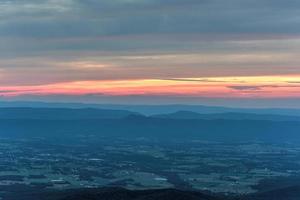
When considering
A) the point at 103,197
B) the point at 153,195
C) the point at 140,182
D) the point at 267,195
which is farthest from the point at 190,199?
the point at 140,182

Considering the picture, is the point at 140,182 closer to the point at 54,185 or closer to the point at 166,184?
the point at 166,184

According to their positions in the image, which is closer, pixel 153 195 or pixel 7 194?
pixel 153 195

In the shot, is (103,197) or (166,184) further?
(166,184)

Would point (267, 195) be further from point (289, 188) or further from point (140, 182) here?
point (140, 182)

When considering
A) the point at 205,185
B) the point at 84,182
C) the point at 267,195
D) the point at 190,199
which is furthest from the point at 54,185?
the point at 190,199

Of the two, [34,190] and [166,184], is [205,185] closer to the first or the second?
[166,184]

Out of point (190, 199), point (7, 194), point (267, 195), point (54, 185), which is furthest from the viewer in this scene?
point (54, 185)

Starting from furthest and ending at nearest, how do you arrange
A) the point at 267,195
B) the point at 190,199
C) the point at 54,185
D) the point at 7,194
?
1. the point at 54,185
2. the point at 7,194
3. the point at 267,195
4. the point at 190,199

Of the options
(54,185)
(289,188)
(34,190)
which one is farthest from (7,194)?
(289,188)
